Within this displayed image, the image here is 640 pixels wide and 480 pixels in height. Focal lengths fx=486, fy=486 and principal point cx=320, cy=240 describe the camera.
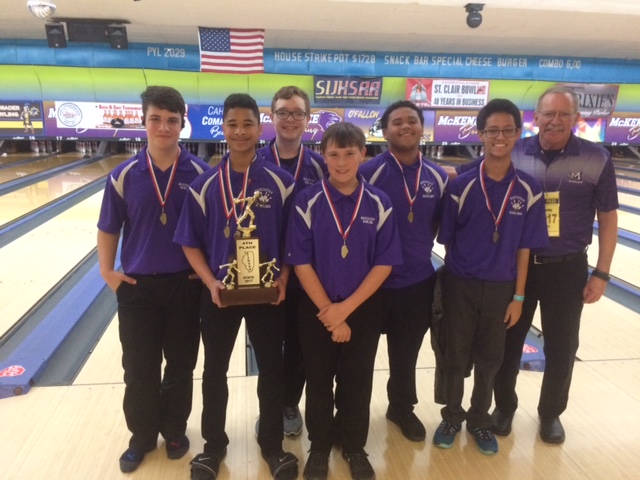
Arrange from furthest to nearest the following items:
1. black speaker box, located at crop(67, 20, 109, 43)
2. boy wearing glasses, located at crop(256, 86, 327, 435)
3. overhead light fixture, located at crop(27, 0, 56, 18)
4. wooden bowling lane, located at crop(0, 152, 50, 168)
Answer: wooden bowling lane, located at crop(0, 152, 50, 168) < black speaker box, located at crop(67, 20, 109, 43) < overhead light fixture, located at crop(27, 0, 56, 18) < boy wearing glasses, located at crop(256, 86, 327, 435)

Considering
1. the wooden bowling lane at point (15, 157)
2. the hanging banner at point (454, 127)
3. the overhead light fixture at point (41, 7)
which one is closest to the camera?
the overhead light fixture at point (41, 7)

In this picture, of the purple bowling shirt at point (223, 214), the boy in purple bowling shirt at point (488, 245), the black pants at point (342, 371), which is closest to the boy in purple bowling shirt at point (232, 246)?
the purple bowling shirt at point (223, 214)

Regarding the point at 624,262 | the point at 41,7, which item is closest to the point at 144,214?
the point at 624,262

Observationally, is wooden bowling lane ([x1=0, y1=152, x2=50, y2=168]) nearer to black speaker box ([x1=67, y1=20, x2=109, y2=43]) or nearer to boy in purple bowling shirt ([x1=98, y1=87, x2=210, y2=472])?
black speaker box ([x1=67, y1=20, x2=109, y2=43])

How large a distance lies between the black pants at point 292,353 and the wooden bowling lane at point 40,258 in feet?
5.76

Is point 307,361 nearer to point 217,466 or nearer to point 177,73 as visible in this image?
point 217,466

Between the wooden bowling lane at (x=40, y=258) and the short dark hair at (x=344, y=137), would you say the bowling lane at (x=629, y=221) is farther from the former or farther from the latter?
the wooden bowling lane at (x=40, y=258)

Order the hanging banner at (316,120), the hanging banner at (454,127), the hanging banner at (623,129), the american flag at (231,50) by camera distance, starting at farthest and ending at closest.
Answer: the hanging banner at (623,129) → the hanging banner at (454,127) → the hanging banner at (316,120) → the american flag at (231,50)

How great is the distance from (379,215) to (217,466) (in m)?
1.05

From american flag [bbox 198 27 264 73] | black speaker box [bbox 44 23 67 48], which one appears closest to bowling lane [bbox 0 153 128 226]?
black speaker box [bbox 44 23 67 48]

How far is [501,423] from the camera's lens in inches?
78.3

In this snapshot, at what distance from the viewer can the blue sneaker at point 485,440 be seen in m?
1.86

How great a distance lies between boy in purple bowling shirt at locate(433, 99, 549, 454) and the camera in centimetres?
171

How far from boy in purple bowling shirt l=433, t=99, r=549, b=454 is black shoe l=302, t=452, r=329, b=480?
0.58m
